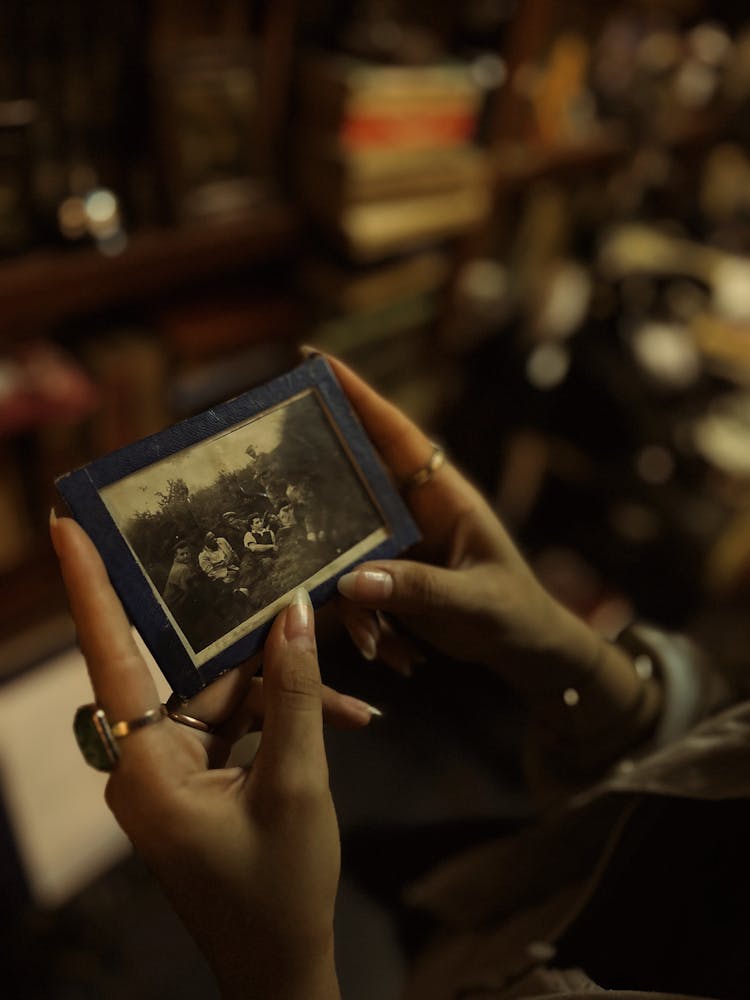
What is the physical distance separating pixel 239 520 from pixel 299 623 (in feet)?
0.31

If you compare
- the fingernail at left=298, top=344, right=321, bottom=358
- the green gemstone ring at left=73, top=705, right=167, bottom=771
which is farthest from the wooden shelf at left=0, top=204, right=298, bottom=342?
the green gemstone ring at left=73, top=705, right=167, bottom=771

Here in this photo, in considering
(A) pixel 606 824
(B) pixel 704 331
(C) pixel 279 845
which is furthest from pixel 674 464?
(C) pixel 279 845

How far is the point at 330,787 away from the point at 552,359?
5.29ft

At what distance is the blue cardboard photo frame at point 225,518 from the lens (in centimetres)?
50

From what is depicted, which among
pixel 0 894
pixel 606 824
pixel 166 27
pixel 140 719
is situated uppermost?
pixel 166 27

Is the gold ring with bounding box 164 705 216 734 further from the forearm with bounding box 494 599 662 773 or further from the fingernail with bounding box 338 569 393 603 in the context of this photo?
the forearm with bounding box 494 599 662 773

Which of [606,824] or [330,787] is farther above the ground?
[330,787]

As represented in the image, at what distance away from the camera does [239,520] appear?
0.54 metres

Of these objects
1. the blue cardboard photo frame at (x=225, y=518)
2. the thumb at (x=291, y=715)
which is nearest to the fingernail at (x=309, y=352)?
the blue cardboard photo frame at (x=225, y=518)

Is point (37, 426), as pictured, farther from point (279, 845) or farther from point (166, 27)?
point (279, 845)

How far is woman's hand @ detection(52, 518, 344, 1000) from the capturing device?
47cm

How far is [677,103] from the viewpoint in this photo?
7.29ft

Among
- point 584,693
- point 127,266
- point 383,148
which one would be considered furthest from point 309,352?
point 383,148

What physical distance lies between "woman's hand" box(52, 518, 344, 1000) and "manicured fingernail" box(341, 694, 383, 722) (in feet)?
0.20
